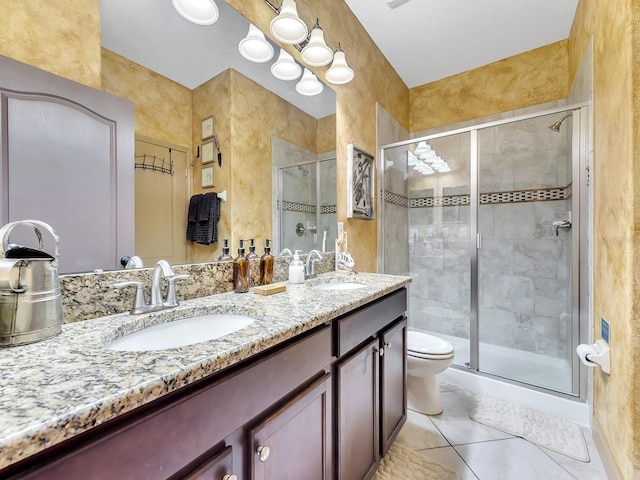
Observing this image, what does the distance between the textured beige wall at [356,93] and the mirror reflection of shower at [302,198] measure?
0.14 meters

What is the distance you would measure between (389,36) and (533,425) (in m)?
2.97

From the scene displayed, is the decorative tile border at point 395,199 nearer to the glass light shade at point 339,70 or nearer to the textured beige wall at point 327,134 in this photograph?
the textured beige wall at point 327,134

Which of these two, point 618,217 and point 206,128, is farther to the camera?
point 618,217

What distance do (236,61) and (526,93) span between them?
2607 mm

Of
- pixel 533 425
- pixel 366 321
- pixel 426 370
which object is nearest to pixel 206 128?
pixel 366 321

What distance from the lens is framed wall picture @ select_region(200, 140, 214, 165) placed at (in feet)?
3.75

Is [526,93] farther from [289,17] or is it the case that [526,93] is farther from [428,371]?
[428,371]

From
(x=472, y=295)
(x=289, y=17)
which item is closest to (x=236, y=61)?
(x=289, y=17)

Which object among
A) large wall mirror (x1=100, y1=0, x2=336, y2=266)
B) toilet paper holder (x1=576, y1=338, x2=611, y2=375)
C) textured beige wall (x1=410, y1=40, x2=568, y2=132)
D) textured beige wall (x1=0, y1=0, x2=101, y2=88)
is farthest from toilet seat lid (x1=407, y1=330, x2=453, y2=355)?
textured beige wall (x1=410, y1=40, x2=568, y2=132)

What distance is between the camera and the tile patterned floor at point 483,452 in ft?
4.49

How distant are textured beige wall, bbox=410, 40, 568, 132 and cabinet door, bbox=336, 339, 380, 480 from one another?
8.71 feet

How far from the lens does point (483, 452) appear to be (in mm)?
1505

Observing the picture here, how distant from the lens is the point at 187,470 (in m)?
0.54

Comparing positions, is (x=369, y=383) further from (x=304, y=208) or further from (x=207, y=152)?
(x=207, y=152)
